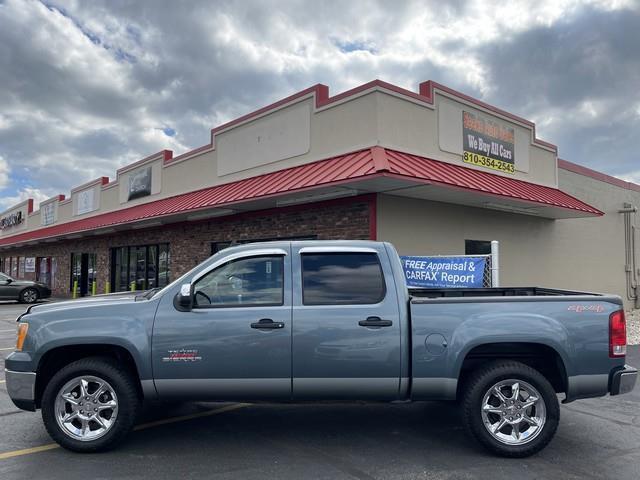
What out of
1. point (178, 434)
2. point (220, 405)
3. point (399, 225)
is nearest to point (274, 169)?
point (399, 225)

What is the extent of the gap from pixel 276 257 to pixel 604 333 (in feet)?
10.1

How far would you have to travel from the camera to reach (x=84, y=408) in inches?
180

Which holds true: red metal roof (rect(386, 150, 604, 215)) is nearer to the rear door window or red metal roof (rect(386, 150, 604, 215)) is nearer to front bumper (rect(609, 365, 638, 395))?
the rear door window

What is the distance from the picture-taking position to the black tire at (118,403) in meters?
4.52

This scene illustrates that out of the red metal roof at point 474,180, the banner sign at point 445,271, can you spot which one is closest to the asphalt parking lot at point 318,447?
the banner sign at point 445,271

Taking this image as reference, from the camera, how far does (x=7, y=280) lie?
22.1 m

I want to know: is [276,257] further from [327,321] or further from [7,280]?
[7,280]

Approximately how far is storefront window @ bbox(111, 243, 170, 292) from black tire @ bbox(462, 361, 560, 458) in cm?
1400

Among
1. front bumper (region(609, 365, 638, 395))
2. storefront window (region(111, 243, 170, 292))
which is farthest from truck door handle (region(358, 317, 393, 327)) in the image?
storefront window (region(111, 243, 170, 292))

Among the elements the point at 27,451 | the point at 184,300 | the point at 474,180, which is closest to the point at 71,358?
the point at 27,451

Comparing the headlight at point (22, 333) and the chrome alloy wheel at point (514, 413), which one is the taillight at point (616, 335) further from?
the headlight at point (22, 333)

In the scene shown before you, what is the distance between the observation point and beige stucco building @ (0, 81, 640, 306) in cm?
1032

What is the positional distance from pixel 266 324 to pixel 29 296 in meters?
21.9

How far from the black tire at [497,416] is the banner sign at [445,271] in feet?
12.3
